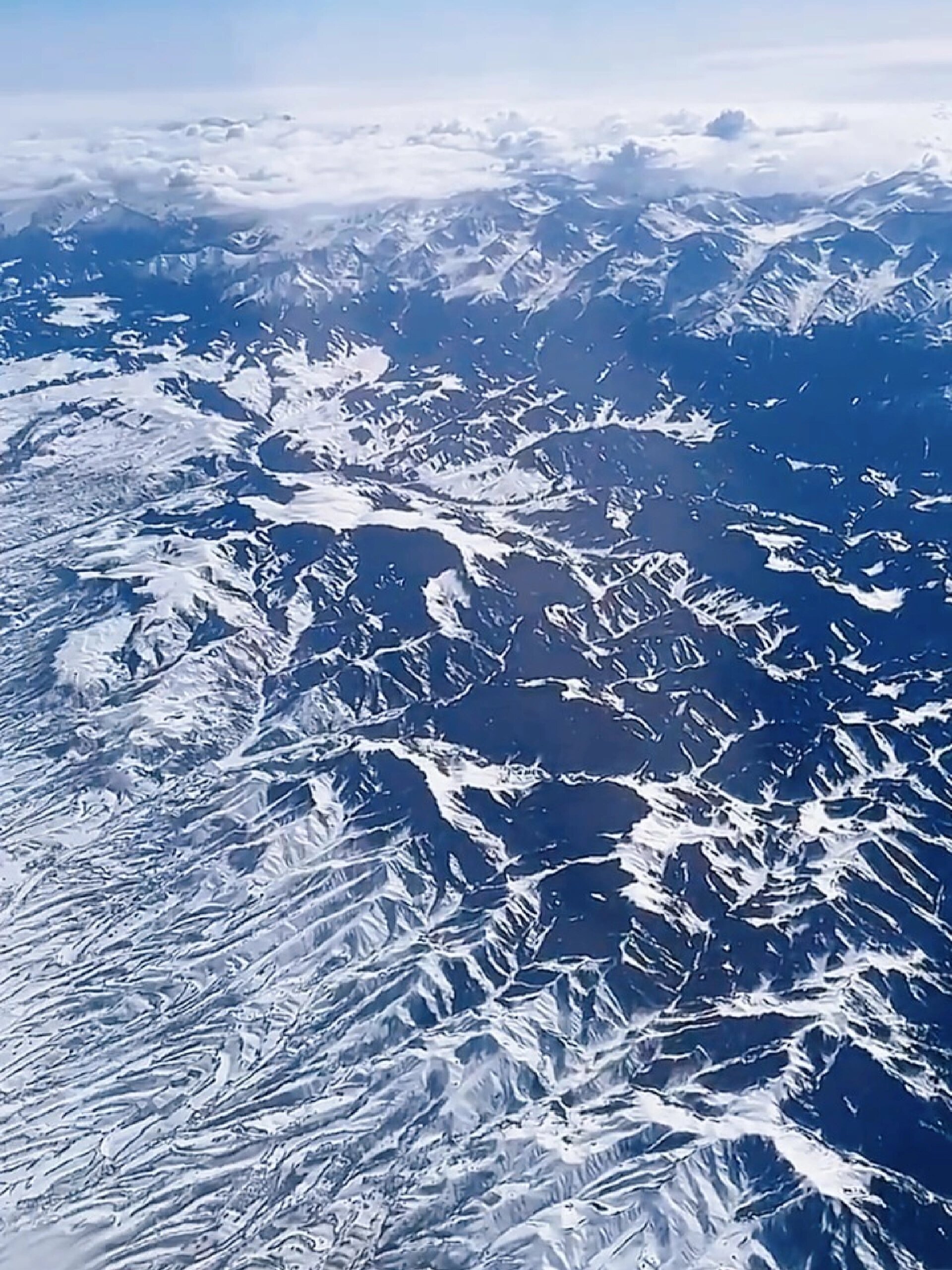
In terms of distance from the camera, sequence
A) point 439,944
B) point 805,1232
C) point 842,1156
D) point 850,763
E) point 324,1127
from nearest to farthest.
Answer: point 805,1232 → point 842,1156 → point 324,1127 → point 439,944 → point 850,763

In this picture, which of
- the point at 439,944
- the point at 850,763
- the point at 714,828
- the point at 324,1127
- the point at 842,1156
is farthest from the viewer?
the point at 850,763

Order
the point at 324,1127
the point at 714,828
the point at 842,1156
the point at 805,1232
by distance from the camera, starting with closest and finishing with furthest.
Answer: the point at 805,1232
the point at 842,1156
the point at 324,1127
the point at 714,828

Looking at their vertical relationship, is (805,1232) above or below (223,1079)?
above

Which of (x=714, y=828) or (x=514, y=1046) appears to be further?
(x=714, y=828)

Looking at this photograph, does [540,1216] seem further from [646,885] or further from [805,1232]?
[646,885]

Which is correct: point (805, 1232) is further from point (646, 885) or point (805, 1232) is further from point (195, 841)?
point (195, 841)

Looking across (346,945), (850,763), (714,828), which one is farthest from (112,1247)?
(850,763)

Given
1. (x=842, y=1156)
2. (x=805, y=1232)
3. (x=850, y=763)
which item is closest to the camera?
(x=805, y=1232)

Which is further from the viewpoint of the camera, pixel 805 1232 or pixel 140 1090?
pixel 140 1090

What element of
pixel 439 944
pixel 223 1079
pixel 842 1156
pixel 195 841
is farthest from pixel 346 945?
pixel 842 1156
